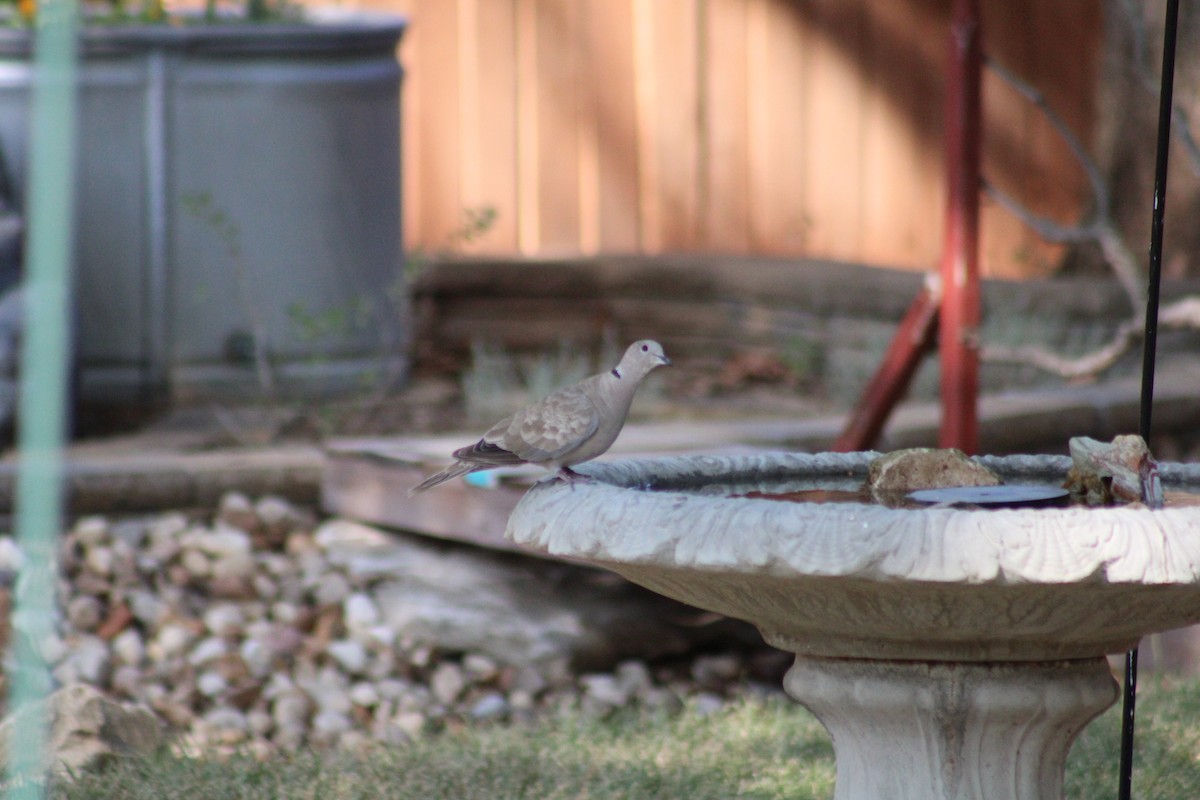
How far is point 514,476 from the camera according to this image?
13.3 feet

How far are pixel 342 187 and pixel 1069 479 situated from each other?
3.41m

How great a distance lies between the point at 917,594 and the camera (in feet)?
6.55

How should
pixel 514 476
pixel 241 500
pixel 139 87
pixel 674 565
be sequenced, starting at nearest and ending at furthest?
1. pixel 674 565
2. pixel 514 476
3. pixel 241 500
4. pixel 139 87

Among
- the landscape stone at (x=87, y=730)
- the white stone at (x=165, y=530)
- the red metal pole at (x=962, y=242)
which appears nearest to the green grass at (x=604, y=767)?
the landscape stone at (x=87, y=730)

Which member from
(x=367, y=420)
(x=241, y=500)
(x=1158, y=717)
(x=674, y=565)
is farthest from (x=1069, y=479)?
(x=367, y=420)

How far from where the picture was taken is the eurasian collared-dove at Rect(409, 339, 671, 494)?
2404mm

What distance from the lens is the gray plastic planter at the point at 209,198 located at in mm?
5082

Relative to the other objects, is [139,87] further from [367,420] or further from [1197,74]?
[1197,74]

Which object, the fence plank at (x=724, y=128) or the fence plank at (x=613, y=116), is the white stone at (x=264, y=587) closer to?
the fence plank at (x=613, y=116)

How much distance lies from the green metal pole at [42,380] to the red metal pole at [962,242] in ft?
7.02

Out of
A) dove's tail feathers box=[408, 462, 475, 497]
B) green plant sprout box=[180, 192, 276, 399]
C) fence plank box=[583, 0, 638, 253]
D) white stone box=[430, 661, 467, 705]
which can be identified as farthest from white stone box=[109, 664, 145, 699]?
fence plank box=[583, 0, 638, 253]

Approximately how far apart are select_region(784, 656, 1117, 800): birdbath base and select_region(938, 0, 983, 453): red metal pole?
1727mm

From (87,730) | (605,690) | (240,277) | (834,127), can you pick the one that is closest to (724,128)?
(834,127)

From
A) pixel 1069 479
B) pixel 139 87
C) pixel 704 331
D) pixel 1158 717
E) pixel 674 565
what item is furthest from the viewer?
pixel 704 331
